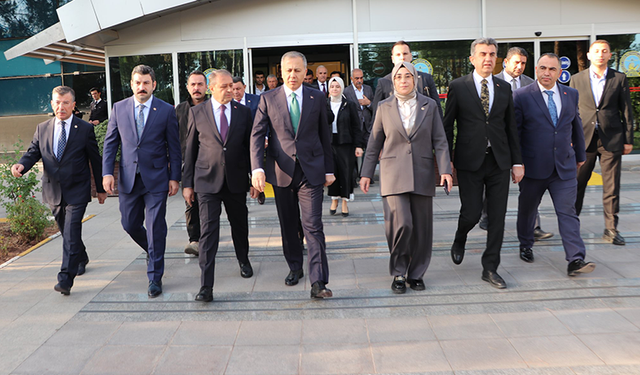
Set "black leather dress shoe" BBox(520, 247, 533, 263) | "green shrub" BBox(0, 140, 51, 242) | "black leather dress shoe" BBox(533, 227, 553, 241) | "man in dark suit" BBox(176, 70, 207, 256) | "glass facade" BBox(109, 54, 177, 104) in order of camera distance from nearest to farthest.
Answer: "black leather dress shoe" BBox(520, 247, 533, 263) → "man in dark suit" BBox(176, 70, 207, 256) → "black leather dress shoe" BBox(533, 227, 553, 241) → "green shrub" BBox(0, 140, 51, 242) → "glass facade" BBox(109, 54, 177, 104)

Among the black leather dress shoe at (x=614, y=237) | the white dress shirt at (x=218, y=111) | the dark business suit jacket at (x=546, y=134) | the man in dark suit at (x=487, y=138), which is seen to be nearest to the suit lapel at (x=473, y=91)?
the man in dark suit at (x=487, y=138)

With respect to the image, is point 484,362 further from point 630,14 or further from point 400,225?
point 630,14

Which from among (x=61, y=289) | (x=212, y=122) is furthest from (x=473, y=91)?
(x=61, y=289)

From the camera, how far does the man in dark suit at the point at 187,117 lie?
6070 millimetres

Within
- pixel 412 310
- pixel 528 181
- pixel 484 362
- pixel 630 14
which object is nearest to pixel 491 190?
pixel 528 181

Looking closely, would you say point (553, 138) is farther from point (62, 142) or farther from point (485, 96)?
point (62, 142)

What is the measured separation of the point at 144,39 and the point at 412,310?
10.0 meters

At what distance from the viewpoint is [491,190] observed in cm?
509

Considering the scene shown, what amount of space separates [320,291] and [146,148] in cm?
198

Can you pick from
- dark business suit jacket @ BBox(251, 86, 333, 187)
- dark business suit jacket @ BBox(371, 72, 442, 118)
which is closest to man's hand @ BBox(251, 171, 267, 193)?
dark business suit jacket @ BBox(251, 86, 333, 187)

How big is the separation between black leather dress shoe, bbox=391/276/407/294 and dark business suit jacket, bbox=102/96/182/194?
214 cm

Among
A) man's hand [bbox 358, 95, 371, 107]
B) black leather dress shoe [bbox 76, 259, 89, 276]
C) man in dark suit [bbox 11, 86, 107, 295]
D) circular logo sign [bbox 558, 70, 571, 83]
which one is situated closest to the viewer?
man in dark suit [bbox 11, 86, 107, 295]

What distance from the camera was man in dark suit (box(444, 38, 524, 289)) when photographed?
494 cm

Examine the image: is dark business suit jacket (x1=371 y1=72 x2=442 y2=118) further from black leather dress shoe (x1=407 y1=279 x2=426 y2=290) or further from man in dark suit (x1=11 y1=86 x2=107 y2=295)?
man in dark suit (x1=11 y1=86 x2=107 y2=295)
